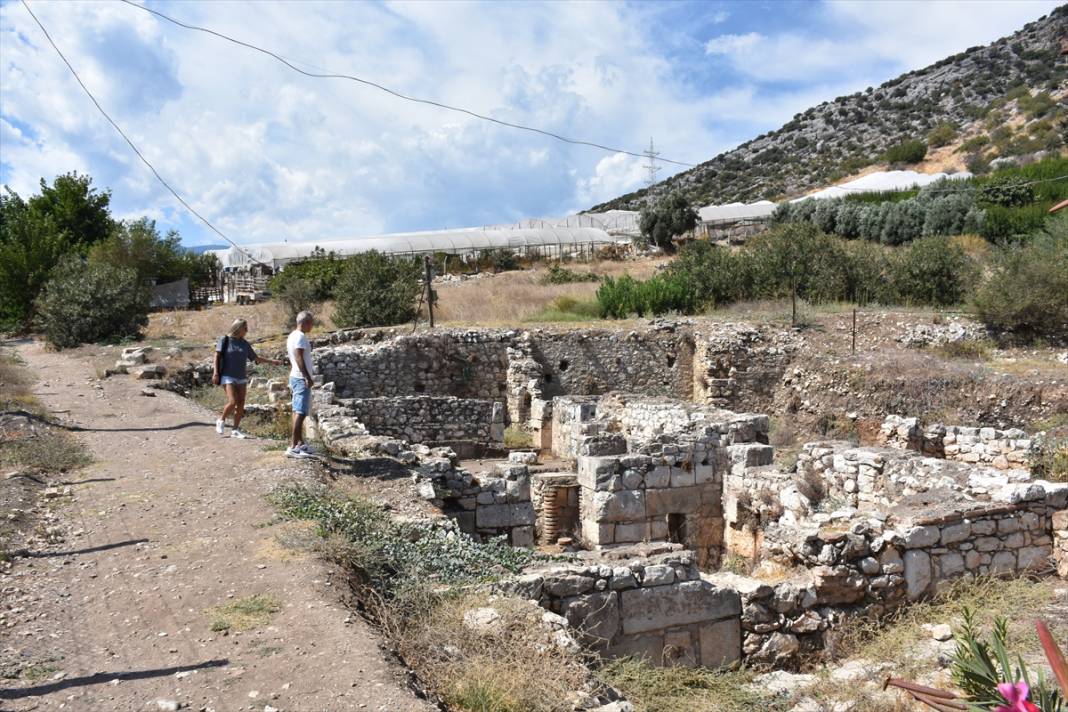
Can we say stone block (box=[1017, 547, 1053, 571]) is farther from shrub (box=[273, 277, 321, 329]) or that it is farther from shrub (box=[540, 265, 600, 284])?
shrub (box=[540, 265, 600, 284])

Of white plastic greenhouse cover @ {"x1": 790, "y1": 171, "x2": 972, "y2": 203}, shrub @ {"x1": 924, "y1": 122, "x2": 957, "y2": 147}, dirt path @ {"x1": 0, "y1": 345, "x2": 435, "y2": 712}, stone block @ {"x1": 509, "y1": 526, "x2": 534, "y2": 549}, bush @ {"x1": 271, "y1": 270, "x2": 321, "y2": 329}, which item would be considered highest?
shrub @ {"x1": 924, "y1": 122, "x2": 957, "y2": 147}

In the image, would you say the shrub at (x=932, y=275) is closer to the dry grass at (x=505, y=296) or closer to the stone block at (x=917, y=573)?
the dry grass at (x=505, y=296)

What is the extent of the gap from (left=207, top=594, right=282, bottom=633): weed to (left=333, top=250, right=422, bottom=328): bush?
20.0 meters

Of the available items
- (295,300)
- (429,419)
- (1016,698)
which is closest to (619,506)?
(429,419)

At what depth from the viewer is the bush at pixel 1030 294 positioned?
67.2 feet

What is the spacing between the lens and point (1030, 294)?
811 inches

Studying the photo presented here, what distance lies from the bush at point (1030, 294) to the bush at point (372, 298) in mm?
16527

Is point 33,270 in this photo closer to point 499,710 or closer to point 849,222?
point 499,710

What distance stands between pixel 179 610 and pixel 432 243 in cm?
4077

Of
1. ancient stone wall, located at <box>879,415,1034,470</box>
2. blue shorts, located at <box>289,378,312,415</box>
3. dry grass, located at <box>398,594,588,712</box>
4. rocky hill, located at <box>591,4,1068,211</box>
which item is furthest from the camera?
rocky hill, located at <box>591,4,1068,211</box>

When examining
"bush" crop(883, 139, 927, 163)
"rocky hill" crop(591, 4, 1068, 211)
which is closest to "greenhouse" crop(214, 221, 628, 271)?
"rocky hill" crop(591, 4, 1068, 211)

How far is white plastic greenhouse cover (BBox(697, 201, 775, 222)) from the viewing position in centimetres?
4994

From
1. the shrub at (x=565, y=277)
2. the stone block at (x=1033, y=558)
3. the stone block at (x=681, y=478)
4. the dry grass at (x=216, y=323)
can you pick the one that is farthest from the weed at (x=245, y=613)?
the shrub at (x=565, y=277)

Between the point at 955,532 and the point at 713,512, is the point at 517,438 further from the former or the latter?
the point at 955,532
